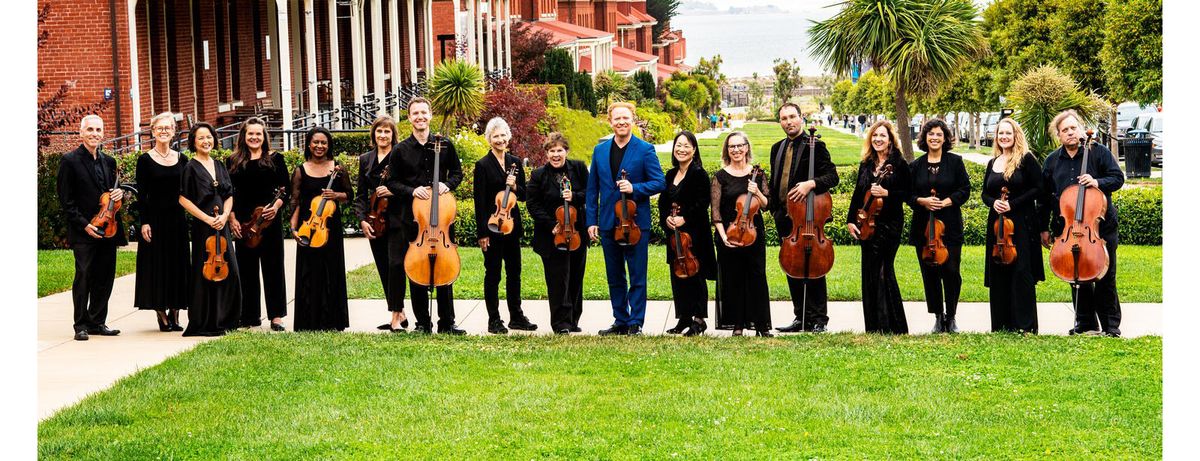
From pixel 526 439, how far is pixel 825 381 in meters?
2.16

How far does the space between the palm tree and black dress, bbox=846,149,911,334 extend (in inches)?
515

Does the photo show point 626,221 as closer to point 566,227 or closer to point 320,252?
point 566,227

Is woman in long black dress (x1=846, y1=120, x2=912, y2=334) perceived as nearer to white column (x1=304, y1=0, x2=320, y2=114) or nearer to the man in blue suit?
the man in blue suit

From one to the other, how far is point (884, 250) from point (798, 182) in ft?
2.62

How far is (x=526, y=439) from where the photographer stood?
764 cm

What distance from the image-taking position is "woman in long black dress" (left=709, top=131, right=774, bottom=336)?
1037 cm

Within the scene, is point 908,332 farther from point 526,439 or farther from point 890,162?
point 526,439

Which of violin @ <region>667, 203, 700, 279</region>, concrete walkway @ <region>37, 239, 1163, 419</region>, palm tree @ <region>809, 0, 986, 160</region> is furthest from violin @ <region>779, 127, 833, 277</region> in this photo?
palm tree @ <region>809, 0, 986, 160</region>

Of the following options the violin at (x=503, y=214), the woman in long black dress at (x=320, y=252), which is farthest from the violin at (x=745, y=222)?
the woman in long black dress at (x=320, y=252)

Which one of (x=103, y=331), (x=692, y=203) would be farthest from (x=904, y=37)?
(x=103, y=331)

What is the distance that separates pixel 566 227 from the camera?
34.8 ft

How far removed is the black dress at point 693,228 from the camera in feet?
34.3

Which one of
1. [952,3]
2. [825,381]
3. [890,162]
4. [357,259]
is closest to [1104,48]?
[952,3]

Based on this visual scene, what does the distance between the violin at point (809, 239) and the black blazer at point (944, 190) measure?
0.67 metres
